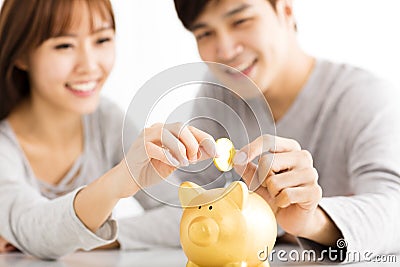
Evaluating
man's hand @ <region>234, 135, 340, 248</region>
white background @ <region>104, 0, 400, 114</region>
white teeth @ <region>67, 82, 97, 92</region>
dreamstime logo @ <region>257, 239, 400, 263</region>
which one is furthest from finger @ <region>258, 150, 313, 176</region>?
white background @ <region>104, 0, 400, 114</region>

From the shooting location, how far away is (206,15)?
106cm

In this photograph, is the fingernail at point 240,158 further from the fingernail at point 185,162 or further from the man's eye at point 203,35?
the man's eye at point 203,35

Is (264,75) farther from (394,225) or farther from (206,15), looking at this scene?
(394,225)

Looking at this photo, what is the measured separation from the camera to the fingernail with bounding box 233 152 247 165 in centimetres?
76

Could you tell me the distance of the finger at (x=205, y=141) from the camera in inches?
29.3

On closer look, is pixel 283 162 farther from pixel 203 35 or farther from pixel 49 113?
pixel 49 113

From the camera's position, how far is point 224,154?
0.76m

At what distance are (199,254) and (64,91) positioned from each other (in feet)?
1.74

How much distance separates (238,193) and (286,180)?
0.23 ft

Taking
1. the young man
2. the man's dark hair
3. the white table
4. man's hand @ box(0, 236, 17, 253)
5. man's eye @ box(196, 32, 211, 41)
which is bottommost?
man's hand @ box(0, 236, 17, 253)

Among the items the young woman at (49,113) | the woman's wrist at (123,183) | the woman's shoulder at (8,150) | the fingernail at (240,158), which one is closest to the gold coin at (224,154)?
the fingernail at (240,158)

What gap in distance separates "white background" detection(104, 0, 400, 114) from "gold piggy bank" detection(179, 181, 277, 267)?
2.59ft

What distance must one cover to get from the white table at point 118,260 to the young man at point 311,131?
60 millimetres

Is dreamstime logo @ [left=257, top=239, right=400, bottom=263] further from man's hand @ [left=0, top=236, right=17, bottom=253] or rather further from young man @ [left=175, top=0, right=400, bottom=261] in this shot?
man's hand @ [left=0, top=236, right=17, bottom=253]
